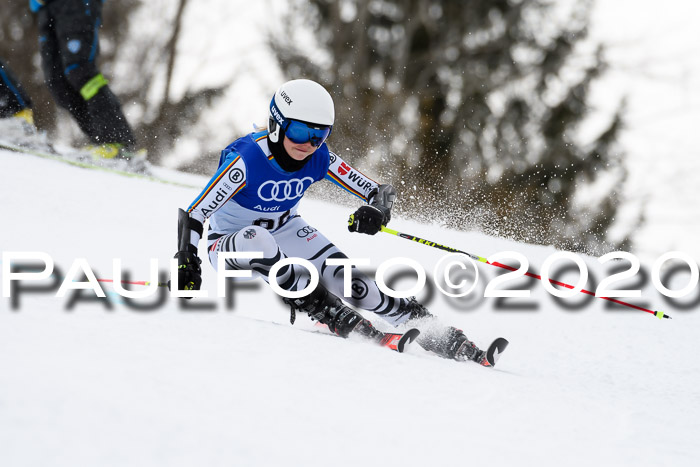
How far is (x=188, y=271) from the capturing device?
2877 mm

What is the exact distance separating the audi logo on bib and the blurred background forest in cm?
1095

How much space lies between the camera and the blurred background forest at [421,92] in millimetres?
15273

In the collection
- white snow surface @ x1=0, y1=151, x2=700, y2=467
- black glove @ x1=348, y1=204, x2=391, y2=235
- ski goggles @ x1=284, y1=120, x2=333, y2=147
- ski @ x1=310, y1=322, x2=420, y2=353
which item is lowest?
white snow surface @ x1=0, y1=151, x2=700, y2=467

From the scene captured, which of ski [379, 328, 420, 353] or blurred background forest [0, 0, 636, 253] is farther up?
blurred background forest [0, 0, 636, 253]

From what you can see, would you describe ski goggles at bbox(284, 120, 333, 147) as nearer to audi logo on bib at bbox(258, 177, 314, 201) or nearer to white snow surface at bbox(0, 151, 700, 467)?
audi logo on bib at bbox(258, 177, 314, 201)

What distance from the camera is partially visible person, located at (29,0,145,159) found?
5691 mm

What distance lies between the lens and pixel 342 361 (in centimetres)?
237

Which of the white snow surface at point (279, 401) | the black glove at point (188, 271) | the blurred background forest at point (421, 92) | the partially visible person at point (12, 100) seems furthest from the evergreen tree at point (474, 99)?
the white snow surface at point (279, 401)

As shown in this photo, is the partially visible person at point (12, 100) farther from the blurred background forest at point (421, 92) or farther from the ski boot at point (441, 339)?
the blurred background forest at point (421, 92)

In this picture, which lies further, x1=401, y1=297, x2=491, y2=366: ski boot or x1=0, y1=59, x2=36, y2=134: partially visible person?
x1=0, y1=59, x2=36, y2=134: partially visible person

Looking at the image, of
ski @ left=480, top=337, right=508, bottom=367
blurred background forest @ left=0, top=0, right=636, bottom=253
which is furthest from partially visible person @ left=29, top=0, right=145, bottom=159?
blurred background forest @ left=0, top=0, right=636, bottom=253

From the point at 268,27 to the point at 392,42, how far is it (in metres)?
2.94

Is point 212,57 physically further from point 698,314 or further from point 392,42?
point 698,314

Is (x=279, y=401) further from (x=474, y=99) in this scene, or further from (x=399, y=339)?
(x=474, y=99)
